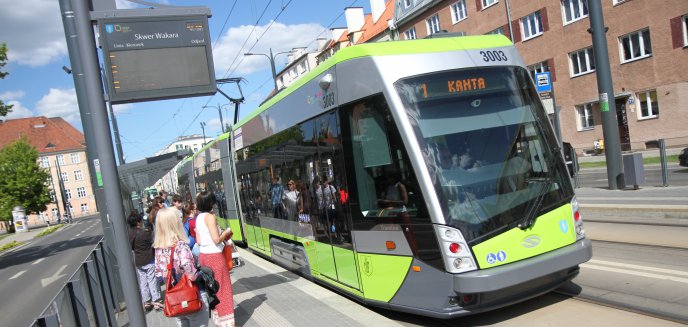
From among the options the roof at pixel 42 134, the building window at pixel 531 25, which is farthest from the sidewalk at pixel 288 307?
the roof at pixel 42 134

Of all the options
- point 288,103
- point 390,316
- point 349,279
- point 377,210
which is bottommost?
point 390,316

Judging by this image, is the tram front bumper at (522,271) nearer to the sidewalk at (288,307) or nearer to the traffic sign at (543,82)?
the sidewalk at (288,307)

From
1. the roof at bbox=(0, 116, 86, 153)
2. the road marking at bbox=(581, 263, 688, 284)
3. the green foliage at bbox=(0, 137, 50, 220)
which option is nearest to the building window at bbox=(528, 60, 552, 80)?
the road marking at bbox=(581, 263, 688, 284)

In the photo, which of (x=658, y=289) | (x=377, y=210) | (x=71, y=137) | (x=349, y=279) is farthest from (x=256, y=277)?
(x=71, y=137)

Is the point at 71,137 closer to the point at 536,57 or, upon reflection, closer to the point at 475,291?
the point at 536,57

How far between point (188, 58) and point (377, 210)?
2.98 m

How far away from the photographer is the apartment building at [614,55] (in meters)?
23.5

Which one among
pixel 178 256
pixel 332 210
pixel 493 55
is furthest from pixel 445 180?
pixel 178 256

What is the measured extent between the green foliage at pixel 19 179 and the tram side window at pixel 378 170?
236ft

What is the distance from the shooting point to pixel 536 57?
30984 millimetres

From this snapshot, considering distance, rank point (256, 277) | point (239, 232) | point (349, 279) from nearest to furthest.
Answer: point (349, 279) < point (256, 277) < point (239, 232)

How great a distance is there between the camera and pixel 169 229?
220 inches

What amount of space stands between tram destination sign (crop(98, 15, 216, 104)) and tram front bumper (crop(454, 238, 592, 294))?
12.6 ft

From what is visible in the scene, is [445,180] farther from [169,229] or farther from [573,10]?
[573,10]
